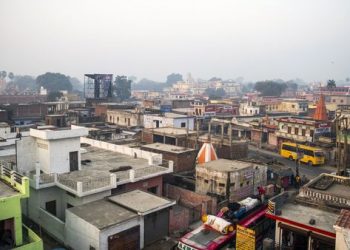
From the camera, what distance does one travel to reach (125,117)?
59.9m

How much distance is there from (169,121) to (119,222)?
35.1 m

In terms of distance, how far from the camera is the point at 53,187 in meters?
21.4

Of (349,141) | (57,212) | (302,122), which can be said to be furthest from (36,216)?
(302,122)

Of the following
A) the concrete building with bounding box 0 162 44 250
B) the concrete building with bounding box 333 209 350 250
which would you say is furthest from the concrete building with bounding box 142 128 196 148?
the concrete building with bounding box 333 209 350 250

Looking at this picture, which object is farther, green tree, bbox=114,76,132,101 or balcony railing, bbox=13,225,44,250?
green tree, bbox=114,76,132,101

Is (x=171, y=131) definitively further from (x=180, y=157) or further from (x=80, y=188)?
(x=80, y=188)

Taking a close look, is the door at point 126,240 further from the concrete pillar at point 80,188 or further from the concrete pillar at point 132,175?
the concrete pillar at point 132,175

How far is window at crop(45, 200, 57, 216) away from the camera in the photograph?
21.4m

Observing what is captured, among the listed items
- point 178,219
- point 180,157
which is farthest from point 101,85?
point 178,219

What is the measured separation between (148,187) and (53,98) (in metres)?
87.5

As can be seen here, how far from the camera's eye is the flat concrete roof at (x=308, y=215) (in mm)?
14438

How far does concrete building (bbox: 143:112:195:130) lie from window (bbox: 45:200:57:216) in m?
29.1

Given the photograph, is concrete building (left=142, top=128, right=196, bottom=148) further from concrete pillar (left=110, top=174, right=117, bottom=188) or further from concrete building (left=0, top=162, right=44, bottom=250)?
concrete building (left=0, top=162, right=44, bottom=250)

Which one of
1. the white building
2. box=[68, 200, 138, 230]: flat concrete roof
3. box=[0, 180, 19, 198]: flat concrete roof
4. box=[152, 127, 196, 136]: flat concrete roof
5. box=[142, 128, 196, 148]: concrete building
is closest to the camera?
box=[0, 180, 19, 198]: flat concrete roof
